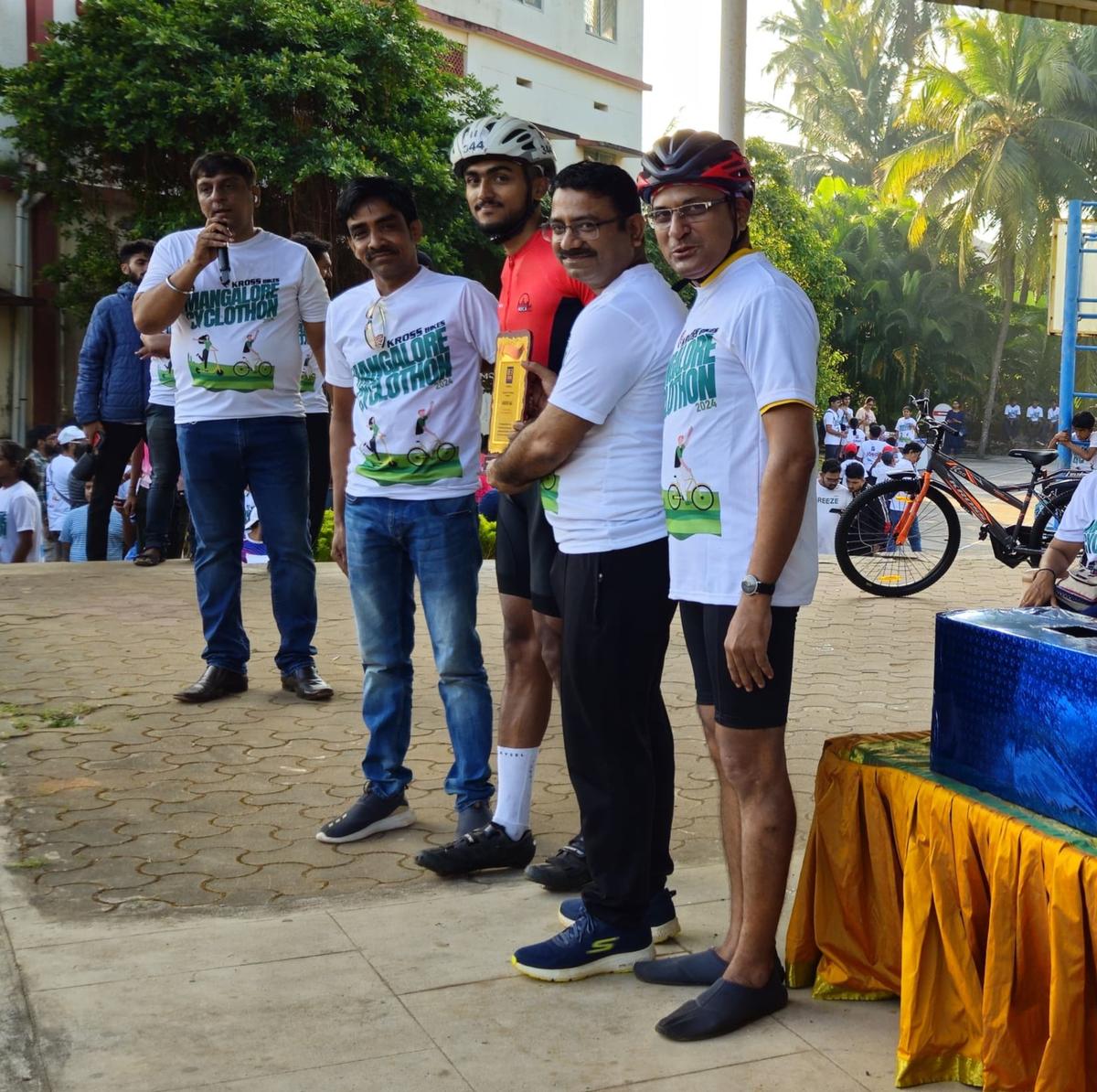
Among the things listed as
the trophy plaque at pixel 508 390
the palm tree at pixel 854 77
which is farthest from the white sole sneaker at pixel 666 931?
the palm tree at pixel 854 77

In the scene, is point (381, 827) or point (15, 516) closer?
point (381, 827)

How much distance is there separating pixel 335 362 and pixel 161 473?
4964 millimetres

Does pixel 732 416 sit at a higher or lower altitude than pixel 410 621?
higher

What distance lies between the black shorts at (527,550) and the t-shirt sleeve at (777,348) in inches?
34.9

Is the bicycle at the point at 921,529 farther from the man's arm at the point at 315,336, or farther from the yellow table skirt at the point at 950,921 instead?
the yellow table skirt at the point at 950,921

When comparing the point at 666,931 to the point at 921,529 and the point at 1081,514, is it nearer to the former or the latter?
the point at 1081,514

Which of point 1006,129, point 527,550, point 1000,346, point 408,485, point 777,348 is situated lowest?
point 527,550

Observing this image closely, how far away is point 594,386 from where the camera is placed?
10.7 feet

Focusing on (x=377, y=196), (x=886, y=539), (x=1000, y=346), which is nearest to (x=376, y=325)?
(x=377, y=196)

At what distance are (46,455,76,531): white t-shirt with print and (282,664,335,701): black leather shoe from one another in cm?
578

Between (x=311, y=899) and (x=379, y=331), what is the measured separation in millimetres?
1653

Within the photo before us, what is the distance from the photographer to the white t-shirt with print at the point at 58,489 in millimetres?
11312

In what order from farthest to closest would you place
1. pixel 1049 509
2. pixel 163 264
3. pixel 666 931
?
pixel 1049 509
pixel 163 264
pixel 666 931

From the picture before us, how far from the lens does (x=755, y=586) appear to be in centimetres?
290
